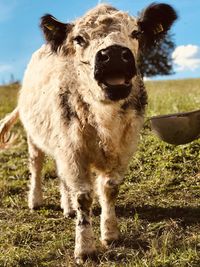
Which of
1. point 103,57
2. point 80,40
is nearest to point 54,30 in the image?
point 80,40

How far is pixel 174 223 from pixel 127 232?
0.47 metres

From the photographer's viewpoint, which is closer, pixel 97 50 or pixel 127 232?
pixel 97 50

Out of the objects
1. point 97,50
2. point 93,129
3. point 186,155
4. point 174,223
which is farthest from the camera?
point 186,155

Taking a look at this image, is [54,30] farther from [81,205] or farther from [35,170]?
[35,170]

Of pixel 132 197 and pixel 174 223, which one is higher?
pixel 132 197

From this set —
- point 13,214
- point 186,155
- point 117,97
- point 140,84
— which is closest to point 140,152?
point 186,155

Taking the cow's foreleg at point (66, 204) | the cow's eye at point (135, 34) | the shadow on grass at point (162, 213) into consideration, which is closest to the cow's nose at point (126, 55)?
the cow's eye at point (135, 34)

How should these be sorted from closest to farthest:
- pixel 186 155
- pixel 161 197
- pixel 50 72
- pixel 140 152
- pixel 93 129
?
pixel 93 129, pixel 50 72, pixel 161 197, pixel 186 155, pixel 140 152

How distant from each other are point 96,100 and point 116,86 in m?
0.40

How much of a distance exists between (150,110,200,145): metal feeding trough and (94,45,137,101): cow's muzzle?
1.20m

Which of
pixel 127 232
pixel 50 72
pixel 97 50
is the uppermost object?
pixel 50 72

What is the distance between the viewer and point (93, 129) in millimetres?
4867

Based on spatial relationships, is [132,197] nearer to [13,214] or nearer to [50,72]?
[13,214]

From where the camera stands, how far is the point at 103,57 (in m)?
4.22
